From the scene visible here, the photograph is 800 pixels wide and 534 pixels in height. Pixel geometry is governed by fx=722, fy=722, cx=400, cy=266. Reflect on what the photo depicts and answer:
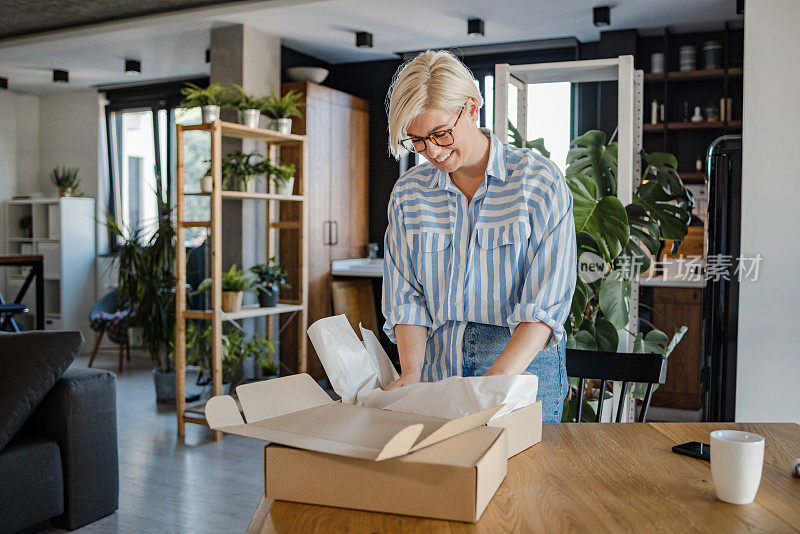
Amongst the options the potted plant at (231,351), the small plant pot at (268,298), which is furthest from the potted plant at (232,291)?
the potted plant at (231,351)

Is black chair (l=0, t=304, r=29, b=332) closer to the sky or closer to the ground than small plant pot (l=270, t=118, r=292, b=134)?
closer to the ground

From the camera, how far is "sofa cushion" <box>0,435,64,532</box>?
8.46ft

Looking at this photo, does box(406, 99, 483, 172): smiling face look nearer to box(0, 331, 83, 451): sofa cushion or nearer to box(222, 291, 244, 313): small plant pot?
box(0, 331, 83, 451): sofa cushion

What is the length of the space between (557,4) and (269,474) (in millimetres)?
4523

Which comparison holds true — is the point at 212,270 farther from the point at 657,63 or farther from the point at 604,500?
the point at 657,63

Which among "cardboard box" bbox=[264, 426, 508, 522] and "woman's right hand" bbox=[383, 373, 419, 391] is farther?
"woman's right hand" bbox=[383, 373, 419, 391]

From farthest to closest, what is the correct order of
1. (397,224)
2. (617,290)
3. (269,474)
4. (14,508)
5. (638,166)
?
(638,166) < (617,290) < (14,508) < (397,224) < (269,474)

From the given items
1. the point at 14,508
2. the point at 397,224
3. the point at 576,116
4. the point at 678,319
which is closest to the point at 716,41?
the point at 576,116

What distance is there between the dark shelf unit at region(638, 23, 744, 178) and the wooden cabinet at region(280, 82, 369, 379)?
237 cm

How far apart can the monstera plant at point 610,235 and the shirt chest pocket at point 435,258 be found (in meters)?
1.43

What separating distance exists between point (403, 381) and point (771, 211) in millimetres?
2182

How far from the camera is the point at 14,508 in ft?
8.56

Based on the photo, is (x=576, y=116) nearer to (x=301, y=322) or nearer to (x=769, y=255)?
(x=301, y=322)

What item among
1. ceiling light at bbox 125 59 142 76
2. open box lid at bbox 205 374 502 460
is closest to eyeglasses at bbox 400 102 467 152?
open box lid at bbox 205 374 502 460
